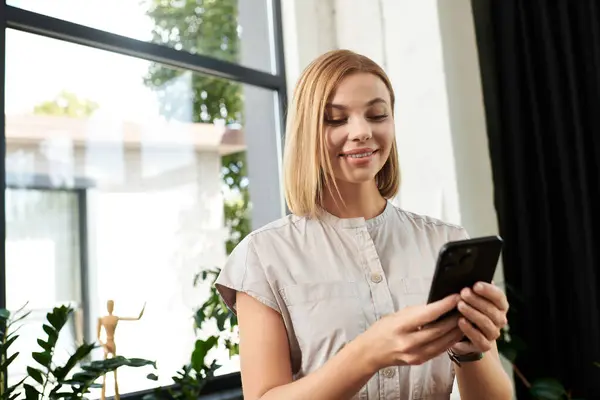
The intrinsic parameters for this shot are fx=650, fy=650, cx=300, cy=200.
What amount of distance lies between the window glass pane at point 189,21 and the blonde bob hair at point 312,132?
4.15 feet

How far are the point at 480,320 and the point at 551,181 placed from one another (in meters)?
1.70

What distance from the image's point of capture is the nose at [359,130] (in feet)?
3.84

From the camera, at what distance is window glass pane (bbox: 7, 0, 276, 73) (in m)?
2.23

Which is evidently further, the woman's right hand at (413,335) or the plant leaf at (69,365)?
the plant leaf at (69,365)

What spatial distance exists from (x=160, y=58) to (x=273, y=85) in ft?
1.86

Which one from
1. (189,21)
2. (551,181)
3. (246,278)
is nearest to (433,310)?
(246,278)

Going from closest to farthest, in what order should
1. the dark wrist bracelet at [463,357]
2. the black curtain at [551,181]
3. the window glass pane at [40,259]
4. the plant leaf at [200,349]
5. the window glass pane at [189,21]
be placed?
the dark wrist bracelet at [463,357], the plant leaf at [200,349], the window glass pane at [40,259], the window glass pane at [189,21], the black curtain at [551,181]

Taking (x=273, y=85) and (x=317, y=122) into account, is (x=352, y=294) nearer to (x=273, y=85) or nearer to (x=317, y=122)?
(x=317, y=122)

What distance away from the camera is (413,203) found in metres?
2.52

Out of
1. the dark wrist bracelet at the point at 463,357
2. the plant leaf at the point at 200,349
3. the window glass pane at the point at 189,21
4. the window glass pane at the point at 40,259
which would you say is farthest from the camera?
the window glass pane at the point at 189,21

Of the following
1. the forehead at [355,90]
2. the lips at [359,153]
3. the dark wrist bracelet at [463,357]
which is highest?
the forehead at [355,90]

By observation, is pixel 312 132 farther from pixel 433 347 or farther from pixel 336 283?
pixel 433 347

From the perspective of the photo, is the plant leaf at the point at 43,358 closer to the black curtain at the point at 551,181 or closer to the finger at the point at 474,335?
the finger at the point at 474,335

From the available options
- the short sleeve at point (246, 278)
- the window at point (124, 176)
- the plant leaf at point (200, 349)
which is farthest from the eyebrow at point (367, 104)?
the window at point (124, 176)
